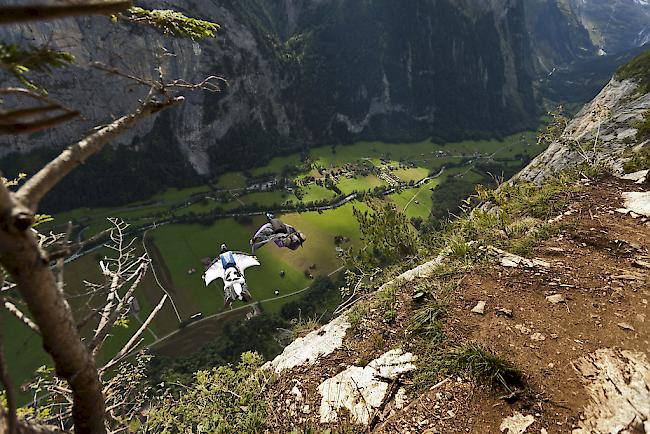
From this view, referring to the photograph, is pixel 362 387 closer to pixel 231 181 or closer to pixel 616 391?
pixel 616 391

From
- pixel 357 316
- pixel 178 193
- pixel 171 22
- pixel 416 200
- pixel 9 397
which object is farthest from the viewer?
pixel 178 193

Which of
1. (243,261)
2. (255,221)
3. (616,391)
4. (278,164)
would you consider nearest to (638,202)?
(616,391)

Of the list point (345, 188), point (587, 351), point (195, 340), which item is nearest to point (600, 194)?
point (587, 351)

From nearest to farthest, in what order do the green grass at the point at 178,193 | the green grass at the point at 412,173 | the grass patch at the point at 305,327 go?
the grass patch at the point at 305,327
the green grass at the point at 178,193
the green grass at the point at 412,173

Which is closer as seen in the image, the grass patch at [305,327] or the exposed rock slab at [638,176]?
the grass patch at [305,327]

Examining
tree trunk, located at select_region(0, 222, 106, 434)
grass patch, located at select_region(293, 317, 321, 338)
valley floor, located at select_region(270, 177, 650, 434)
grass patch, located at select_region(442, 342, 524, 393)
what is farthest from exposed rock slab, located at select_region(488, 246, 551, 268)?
tree trunk, located at select_region(0, 222, 106, 434)

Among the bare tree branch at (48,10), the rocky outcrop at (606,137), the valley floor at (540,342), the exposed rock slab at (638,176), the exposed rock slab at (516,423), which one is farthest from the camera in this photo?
the rocky outcrop at (606,137)

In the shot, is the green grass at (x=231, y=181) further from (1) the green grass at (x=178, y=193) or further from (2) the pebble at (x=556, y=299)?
(2) the pebble at (x=556, y=299)

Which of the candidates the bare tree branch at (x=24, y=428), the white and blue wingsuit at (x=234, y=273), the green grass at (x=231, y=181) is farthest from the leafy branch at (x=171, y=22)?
the green grass at (x=231, y=181)
